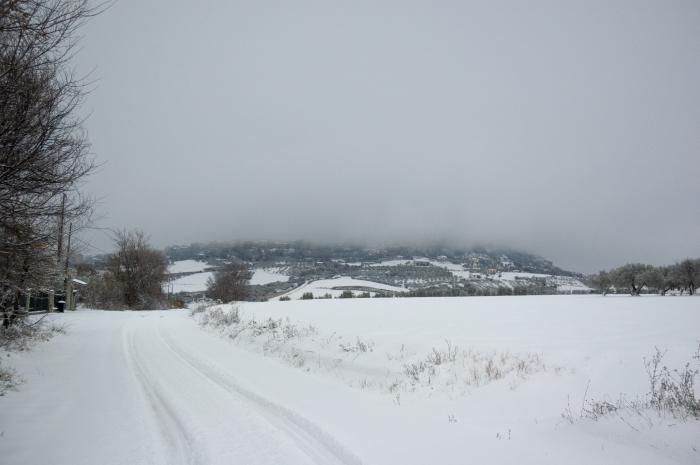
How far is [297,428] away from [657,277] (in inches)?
1961

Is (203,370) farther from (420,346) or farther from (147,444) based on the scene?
(420,346)

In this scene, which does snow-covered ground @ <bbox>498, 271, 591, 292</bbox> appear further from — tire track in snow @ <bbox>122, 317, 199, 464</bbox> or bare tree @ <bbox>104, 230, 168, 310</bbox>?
tire track in snow @ <bbox>122, 317, 199, 464</bbox>

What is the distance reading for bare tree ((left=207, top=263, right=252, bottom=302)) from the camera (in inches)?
2539

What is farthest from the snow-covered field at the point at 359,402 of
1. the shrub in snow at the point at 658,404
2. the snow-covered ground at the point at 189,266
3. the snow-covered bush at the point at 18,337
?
A: the snow-covered ground at the point at 189,266

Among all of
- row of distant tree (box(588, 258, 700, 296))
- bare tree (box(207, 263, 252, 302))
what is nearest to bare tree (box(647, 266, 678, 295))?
row of distant tree (box(588, 258, 700, 296))

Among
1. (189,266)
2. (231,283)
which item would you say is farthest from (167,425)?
(189,266)

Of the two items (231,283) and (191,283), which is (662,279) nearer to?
(231,283)

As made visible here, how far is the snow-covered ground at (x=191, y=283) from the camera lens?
272ft

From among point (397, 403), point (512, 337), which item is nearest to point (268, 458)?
point (397, 403)

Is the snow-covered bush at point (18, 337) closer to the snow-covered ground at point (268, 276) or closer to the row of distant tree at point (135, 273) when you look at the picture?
the row of distant tree at point (135, 273)

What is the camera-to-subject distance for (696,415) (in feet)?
14.1

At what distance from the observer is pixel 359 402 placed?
7.07m

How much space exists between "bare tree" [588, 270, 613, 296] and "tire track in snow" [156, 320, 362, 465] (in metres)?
51.9

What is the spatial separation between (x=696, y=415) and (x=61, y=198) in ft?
33.9
